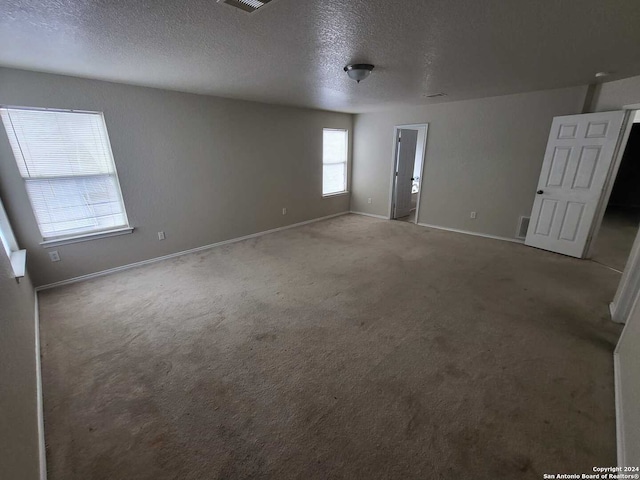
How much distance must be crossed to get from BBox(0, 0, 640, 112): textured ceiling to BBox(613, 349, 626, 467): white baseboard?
7.50 feet

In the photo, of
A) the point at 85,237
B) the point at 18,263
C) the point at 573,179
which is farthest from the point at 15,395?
the point at 573,179

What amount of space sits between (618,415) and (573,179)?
341 cm

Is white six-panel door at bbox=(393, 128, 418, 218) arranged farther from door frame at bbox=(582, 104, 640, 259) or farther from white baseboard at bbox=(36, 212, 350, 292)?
door frame at bbox=(582, 104, 640, 259)

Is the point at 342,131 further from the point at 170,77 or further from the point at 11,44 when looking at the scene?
the point at 11,44

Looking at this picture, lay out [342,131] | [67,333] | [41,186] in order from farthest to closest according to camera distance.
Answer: [342,131], [41,186], [67,333]

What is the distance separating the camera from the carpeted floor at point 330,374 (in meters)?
1.40

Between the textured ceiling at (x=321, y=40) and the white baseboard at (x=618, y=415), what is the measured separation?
229 centimetres

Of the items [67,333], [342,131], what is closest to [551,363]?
[67,333]

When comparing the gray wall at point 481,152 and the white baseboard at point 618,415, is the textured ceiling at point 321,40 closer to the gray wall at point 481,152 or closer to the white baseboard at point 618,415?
the gray wall at point 481,152

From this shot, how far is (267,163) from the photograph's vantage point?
4.87 metres

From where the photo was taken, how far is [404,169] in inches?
240

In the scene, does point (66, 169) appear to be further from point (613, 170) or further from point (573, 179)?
point (613, 170)

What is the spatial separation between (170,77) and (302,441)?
3613mm

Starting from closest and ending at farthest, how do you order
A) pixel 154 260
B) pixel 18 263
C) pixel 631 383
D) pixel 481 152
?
pixel 631 383 < pixel 18 263 < pixel 154 260 < pixel 481 152
